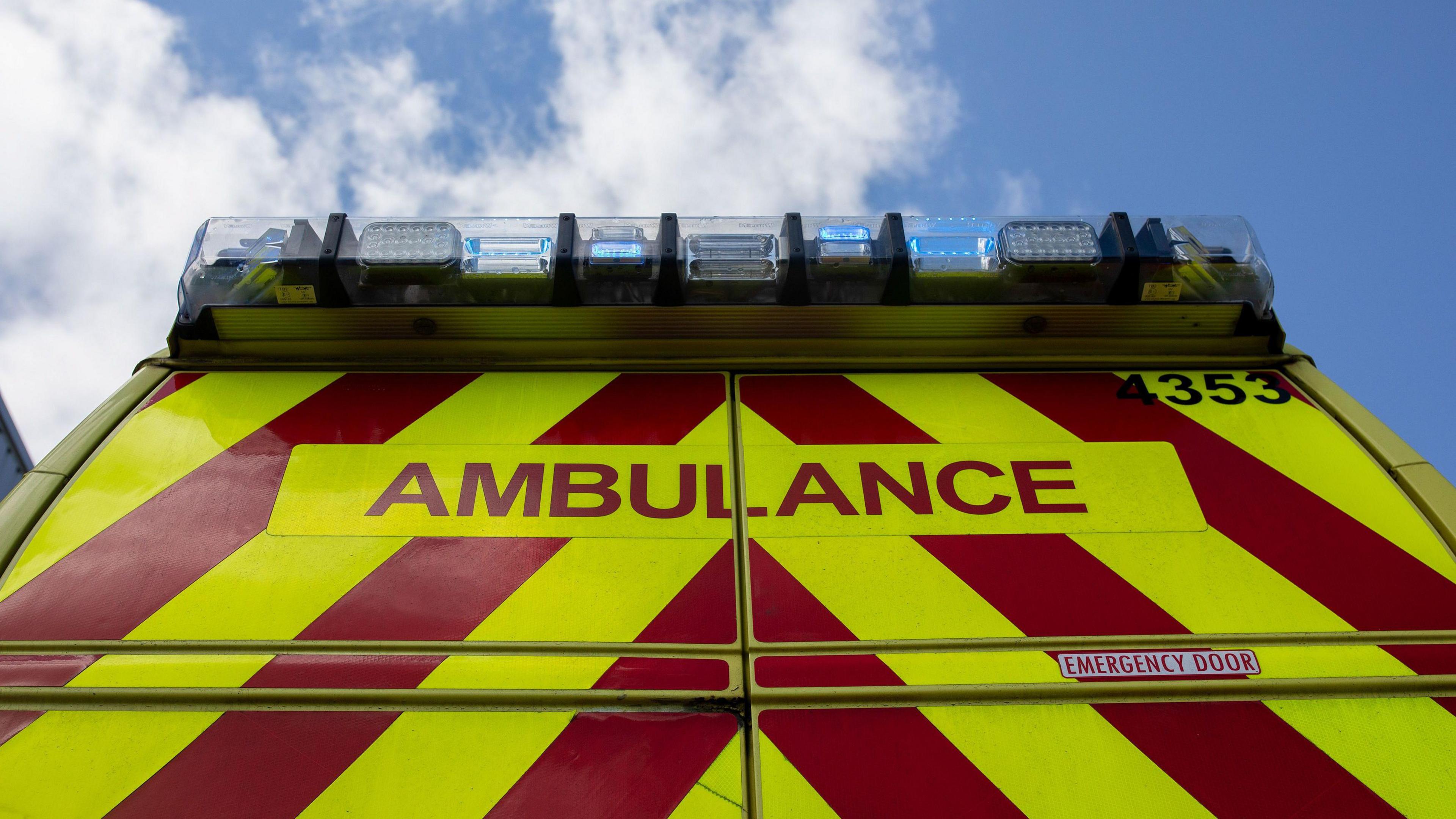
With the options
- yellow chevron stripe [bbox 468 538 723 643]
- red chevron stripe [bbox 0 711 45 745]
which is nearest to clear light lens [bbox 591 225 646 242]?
yellow chevron stripe [bbox 468 538 723 643]

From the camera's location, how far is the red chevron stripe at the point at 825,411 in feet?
5.84

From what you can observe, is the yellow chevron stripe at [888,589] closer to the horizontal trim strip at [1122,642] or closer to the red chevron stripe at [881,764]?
the horizontal trim strip at [1122,642]

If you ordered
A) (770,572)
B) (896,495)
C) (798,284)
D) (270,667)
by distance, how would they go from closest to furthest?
1. (270,667)
2. (770,572)
3. (896,495)
4. (798,284)

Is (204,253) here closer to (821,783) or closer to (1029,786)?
(821,783)

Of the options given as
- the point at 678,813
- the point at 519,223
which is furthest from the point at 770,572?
the point at 519,223

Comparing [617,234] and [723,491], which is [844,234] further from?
[723,491]

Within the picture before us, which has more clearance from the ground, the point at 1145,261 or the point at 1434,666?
the point at 1145,261

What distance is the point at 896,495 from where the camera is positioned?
1655mm

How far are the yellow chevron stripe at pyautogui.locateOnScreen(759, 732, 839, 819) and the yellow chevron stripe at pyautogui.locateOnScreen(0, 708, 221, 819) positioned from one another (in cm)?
79

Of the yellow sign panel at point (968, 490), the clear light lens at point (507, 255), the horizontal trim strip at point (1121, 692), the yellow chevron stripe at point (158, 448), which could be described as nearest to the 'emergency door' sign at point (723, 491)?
the yellow sign panel at point (968, 490)

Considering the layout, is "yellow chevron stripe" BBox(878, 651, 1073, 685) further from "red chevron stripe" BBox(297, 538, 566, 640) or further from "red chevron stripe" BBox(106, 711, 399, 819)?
"red chevron stripe" BBox(106, 711, 399, 819)

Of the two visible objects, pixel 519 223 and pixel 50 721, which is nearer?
pixel 50 721

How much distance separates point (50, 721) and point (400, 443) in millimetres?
681

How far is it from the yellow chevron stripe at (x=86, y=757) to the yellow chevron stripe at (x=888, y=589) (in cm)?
92
